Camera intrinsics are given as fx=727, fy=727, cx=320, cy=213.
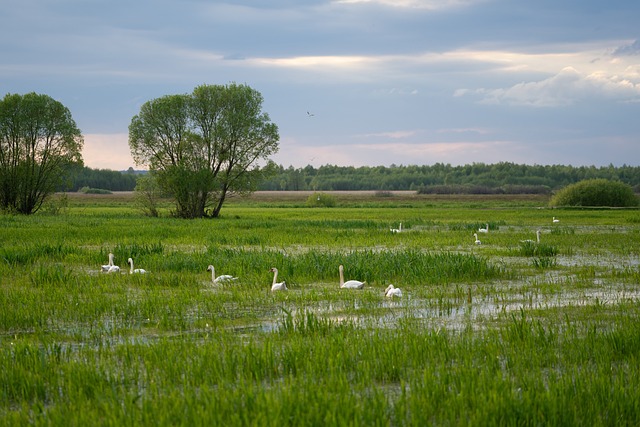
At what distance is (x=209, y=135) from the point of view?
2196 inches

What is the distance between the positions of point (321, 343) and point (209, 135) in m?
47.9

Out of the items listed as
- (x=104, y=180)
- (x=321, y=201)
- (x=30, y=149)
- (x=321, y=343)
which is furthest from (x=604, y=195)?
(x=104, y=180)

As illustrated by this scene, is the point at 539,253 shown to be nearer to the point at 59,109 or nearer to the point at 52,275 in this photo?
the point at 52,275

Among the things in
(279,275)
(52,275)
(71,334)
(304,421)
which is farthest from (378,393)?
(52,275)

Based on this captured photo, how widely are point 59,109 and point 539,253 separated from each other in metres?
46.6

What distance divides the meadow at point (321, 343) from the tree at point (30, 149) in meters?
40.0

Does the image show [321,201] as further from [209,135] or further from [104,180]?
A: [104,180]

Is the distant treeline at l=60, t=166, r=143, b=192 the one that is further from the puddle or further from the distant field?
the puddle

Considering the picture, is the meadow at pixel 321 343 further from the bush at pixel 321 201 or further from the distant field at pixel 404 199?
the distant field at pixel 404 199

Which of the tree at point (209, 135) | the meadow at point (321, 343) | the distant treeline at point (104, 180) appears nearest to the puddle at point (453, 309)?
the meadow at point (321, 343)

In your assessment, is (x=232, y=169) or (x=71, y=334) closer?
(x=71, y=334)

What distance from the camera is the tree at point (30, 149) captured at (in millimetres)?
56406

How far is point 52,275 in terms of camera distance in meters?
15.8

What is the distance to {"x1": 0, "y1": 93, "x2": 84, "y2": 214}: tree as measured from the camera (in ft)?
185
